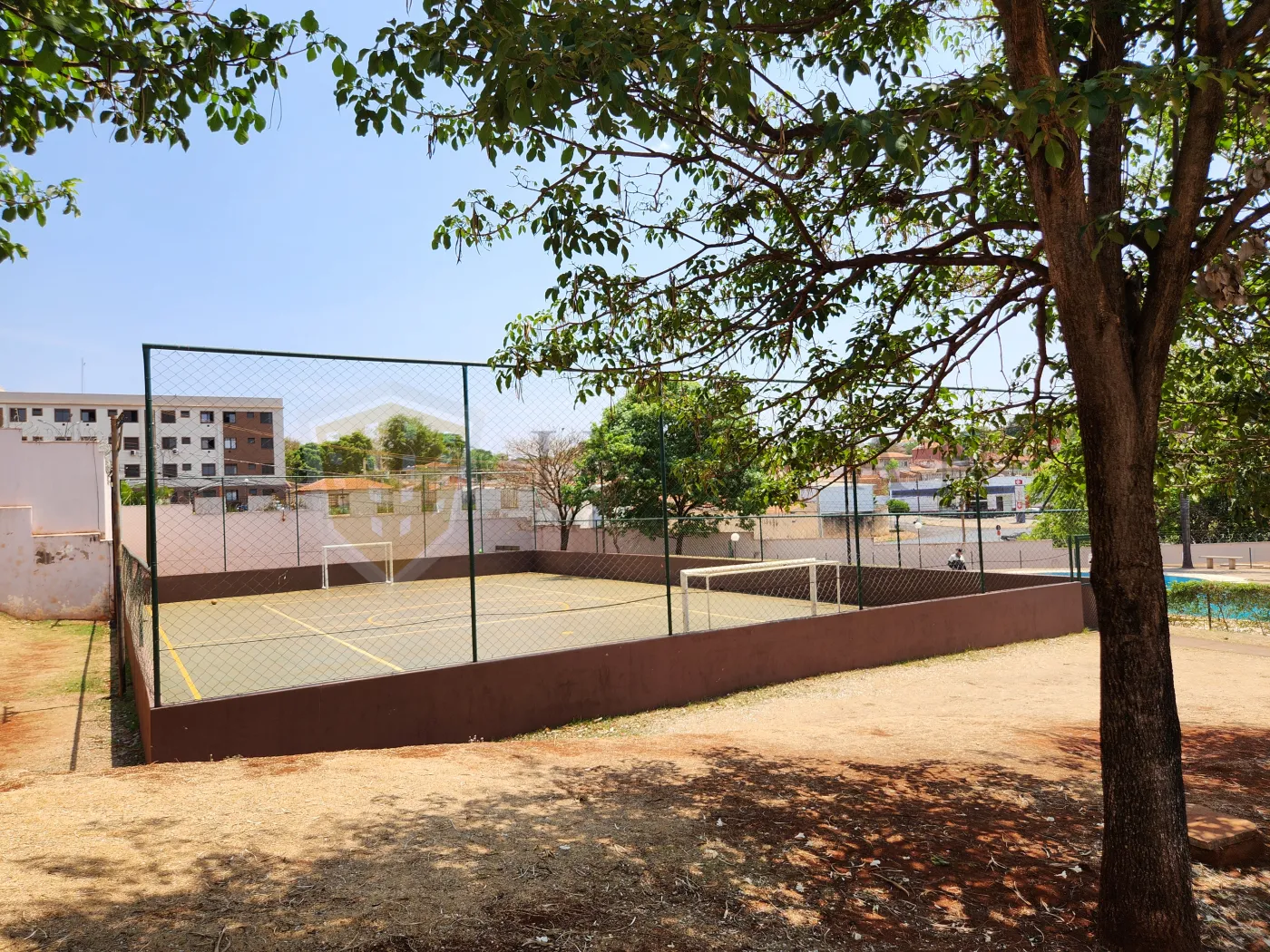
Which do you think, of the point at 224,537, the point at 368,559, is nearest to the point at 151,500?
the point at 224,537

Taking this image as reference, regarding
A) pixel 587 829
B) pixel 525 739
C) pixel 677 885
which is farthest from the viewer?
pixel 525 739

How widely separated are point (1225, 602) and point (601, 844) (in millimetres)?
17032

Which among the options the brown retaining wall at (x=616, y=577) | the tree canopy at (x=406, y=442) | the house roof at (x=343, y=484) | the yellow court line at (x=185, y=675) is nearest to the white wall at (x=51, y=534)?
the brown retaining wall at (x=616, y=577)

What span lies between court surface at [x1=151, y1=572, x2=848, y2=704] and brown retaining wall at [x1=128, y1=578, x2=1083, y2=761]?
6.34ft

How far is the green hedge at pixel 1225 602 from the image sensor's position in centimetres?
1612

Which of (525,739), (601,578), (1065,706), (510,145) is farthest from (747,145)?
(601,578)

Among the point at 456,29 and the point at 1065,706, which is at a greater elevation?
the point at 456,29

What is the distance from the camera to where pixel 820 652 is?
11.9 meters

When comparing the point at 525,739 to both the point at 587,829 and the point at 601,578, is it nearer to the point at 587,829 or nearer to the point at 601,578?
the point at 587,829

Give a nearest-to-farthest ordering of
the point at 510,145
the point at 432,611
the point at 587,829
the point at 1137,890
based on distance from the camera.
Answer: the point at 1137,890
the point at 587,829
the point at 510,145
the point at 432,611

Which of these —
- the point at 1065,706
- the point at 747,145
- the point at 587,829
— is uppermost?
the point at 747,145

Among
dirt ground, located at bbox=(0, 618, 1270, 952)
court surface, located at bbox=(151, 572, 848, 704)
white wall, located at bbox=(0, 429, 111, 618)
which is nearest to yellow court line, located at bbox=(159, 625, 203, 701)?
court surface, located at bbox=(151, 572, 848, 704)

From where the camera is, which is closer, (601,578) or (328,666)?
(328,666)

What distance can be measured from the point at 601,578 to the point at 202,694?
1551cm
